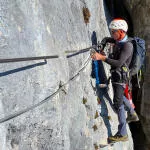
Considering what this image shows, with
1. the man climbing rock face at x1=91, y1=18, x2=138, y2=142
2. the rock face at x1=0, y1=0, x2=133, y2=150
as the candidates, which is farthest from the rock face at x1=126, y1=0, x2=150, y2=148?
the man climbing rock face at x1=91, y1=18, x2=138, y2=142

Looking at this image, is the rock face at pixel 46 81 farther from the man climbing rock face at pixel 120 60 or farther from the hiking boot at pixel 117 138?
the man climbing rock face at pixel 120 60

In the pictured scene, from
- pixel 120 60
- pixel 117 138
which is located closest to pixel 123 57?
pixel 120 60

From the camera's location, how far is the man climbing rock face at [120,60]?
7855mm

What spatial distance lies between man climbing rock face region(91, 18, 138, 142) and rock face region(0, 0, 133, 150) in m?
0.55

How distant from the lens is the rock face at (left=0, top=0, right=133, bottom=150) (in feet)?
17.5

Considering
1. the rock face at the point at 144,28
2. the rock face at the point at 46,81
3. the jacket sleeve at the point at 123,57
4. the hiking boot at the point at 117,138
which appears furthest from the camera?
the rock face at the point at 144,28

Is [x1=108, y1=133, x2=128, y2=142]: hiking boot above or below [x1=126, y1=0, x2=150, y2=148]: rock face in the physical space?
below

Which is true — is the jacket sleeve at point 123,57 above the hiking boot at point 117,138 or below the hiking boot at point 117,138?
above

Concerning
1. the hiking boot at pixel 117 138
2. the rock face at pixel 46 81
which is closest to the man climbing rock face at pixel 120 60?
the hiking boot at pixel 117 138

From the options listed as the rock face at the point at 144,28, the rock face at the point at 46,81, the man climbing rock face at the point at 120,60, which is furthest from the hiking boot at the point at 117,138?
the rock face at the point at 144,28

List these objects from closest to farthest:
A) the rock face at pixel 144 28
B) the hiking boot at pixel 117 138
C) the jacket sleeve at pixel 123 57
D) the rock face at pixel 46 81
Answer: the rock face at pixel 46 81, the jacket sleeve at pixel 123 57, the hiking boot at pixel 117 138, the rock face at pixel 144 28

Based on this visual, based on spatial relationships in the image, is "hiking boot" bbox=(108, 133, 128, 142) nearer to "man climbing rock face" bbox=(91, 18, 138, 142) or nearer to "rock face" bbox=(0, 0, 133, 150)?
"man climbing rock face" bbox=(91, 18, 138, 142)

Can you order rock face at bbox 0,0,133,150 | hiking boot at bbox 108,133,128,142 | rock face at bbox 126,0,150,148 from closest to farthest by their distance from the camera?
rock face at bbox 0,0,133,150 → hiking boot at bbox 108,133,128,142 → rock face at bbox 126,0,150,148

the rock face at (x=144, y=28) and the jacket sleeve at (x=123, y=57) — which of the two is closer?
the jacket sleeve at (x=123, y=57)
